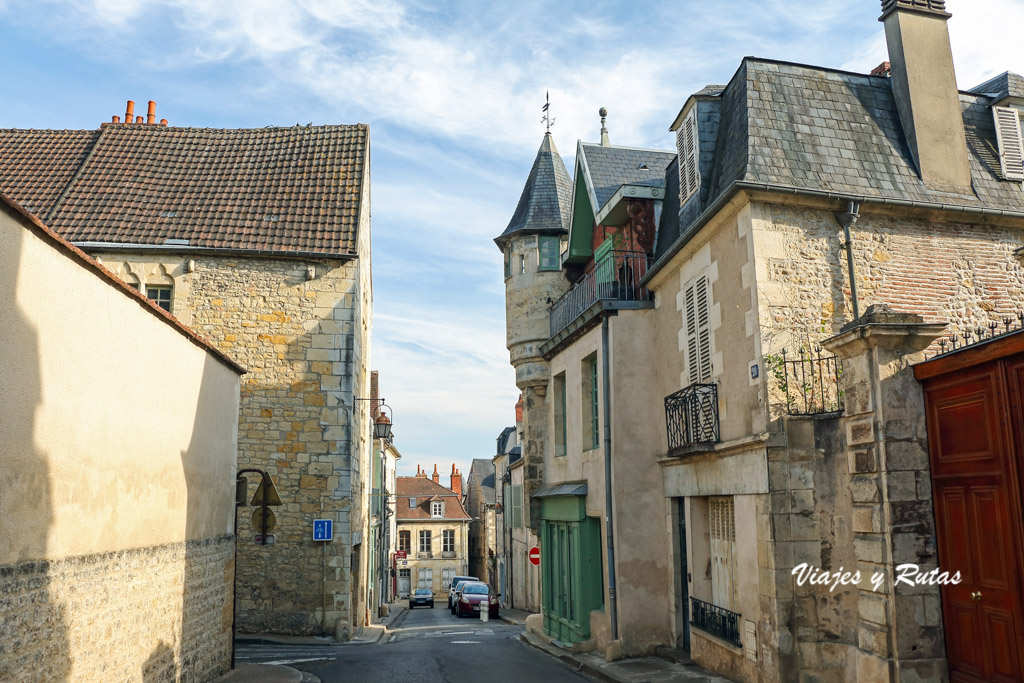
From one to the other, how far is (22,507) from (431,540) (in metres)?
50.2

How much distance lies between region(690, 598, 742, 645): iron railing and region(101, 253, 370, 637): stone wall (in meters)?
7.70

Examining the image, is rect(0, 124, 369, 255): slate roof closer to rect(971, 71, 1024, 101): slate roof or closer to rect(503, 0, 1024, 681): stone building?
rect(503, 0, 1024, 681): stone building

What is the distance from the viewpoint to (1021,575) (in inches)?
229

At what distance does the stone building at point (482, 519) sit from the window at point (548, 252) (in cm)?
3288

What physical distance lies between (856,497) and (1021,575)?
1.47m

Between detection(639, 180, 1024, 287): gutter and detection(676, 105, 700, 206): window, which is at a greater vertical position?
detection(676, 105, 700, 206): window

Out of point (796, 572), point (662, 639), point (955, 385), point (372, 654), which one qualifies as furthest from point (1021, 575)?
point (372, 654)

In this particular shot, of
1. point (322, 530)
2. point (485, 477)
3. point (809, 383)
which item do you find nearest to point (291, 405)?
point (322, 530)

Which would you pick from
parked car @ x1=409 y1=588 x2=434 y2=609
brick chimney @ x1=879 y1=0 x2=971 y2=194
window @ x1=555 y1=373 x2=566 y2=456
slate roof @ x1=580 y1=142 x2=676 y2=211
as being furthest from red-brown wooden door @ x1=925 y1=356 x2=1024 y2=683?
parked car @ x1=409 y1=588 x2=434 y2=609

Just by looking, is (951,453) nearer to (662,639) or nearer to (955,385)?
(955,385)

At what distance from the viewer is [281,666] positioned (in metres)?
11.8

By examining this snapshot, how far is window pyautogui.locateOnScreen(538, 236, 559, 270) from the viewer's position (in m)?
18.5

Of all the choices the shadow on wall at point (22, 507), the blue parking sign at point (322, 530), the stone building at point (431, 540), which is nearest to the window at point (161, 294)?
the blue parking sign at point (322, 530)

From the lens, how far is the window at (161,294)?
1692 cm
